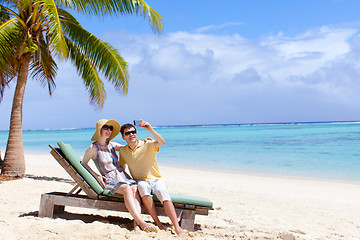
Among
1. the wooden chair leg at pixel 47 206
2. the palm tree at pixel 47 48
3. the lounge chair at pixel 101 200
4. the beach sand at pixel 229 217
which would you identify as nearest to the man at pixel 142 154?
the lounge chair at pixel 101 200

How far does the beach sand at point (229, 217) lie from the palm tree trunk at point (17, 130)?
0.48 meters

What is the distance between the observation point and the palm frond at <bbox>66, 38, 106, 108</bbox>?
28.6 ft

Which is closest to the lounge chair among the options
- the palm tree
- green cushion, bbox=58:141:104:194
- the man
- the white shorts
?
green cushion, bbox=58:141:104:194

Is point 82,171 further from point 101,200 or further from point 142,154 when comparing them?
point 142,154

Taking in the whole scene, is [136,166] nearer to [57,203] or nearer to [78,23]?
[57,203]

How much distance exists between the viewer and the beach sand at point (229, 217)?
3.74m

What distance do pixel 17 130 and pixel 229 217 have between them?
207 inches

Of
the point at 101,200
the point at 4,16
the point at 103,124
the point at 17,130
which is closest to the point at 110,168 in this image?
the point at 101,200

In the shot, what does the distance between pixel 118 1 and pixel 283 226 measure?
582 centimetres

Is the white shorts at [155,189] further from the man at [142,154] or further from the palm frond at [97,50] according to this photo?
the palm frond at [97,50]

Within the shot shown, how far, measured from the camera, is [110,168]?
420cm

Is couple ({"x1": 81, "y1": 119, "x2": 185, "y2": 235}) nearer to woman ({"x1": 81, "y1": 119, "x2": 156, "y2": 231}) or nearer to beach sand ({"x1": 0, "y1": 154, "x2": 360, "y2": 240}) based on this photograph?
woman ({"x1": 81, "y1": 119, "x2": 156, "y2": 231})

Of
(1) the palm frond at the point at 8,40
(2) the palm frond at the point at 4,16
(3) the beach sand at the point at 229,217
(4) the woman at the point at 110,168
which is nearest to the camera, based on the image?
(3) the beach sand at the point at 229,217

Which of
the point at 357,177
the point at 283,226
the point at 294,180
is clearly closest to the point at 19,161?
the point at 283,226
